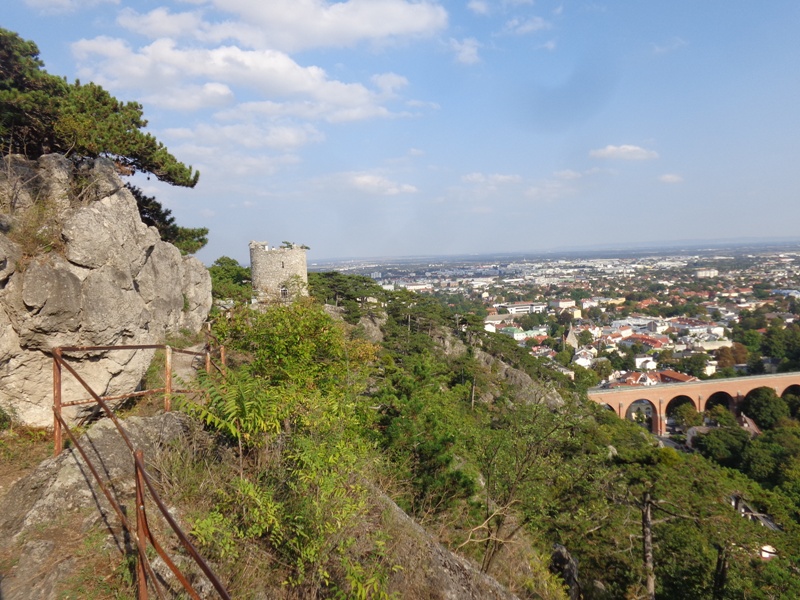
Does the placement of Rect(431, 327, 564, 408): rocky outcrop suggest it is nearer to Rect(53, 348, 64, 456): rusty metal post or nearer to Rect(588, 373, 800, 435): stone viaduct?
Rect(588, 373, 800, 435): stone viaduct

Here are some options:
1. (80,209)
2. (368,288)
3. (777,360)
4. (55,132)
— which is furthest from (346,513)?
(777,360)

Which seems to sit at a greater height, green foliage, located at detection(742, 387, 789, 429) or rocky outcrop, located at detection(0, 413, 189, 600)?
rocky outcrop, located at detection(0, 413, 189, 600)

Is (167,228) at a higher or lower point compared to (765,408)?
higher

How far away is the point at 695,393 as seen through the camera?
4109cm

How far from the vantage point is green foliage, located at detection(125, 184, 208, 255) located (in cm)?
1321

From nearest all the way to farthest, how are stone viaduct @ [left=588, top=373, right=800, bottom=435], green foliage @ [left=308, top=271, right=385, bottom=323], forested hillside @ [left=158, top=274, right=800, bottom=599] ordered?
forested hillside @ [left=158, top=274, right=800, bottom=599]
green foliage @ [left=308, top=271, right=385, bottom=323]
stone viaduct @ [left=588, top=373, right=800, bottom=435]

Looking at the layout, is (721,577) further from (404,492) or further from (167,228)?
(167,228)

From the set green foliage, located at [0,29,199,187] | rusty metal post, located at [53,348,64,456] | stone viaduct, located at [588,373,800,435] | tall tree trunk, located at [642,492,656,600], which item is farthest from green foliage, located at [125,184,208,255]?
stone viaduct, located at [588,373,800,435]

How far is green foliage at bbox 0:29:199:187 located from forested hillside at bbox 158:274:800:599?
5.00 metres

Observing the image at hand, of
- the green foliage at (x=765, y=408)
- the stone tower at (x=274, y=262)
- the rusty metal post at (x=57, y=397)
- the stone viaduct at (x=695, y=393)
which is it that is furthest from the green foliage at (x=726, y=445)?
the rusty metal post at (x=57, y=397)

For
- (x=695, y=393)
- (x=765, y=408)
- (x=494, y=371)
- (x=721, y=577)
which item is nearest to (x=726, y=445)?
(x=494, y=371)

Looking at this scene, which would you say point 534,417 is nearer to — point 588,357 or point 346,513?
point 346,513

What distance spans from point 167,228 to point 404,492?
1162 cm

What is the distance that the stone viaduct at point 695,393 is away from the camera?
128ft
